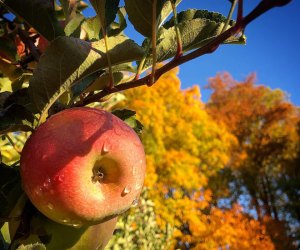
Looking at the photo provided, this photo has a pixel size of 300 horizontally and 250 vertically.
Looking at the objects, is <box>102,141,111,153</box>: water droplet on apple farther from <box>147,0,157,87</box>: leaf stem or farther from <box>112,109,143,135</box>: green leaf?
<box>112,109,143,135</box>: green leaf

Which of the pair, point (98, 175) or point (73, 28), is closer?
point (98, 175)

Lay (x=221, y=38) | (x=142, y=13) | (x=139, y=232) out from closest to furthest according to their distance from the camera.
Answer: (x=221, y=38) < (x=142, y=13) < (x=139, y=232)

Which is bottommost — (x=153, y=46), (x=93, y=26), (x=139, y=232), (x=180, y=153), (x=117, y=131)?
(x=117, y=131)

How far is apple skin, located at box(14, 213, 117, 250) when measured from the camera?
1.92 ft

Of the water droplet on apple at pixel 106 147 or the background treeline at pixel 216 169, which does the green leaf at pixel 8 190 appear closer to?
the water droplet on apple at pixel 106 147

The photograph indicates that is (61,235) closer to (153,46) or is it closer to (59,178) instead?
(59,178)

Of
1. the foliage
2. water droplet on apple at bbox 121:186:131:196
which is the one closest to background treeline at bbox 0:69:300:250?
the foliage

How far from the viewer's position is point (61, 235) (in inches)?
23.8

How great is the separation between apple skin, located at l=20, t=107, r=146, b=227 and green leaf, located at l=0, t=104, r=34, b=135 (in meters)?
0.06

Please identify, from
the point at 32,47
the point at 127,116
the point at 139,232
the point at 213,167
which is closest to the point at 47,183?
the point at 127,116

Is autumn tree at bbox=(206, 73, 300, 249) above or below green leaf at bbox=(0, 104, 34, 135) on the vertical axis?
above

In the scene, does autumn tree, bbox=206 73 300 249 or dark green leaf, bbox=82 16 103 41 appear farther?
autumn tree, bbox=206 73 300 249

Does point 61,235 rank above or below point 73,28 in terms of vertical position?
A: below

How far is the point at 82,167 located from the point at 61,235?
0.15 meters
